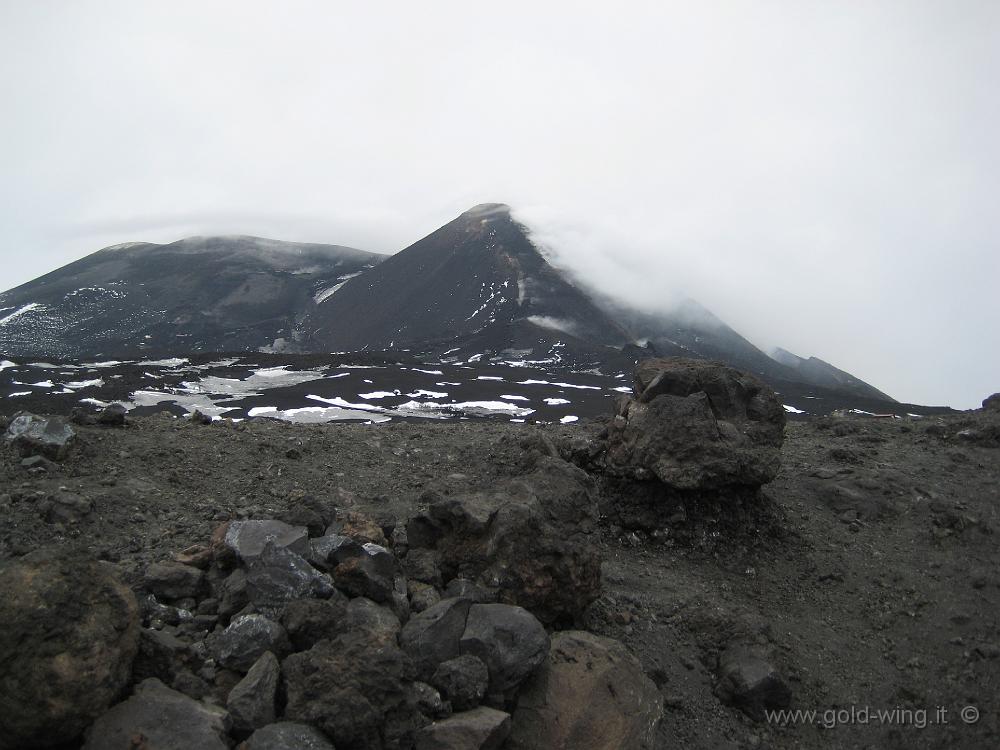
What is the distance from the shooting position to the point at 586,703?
4336 mm

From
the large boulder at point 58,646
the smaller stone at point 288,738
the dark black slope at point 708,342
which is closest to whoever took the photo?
the large boulder at point 58,646

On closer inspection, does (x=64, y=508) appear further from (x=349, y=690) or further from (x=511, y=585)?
(x=511, y=585)

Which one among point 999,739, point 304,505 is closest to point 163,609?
point 304,505

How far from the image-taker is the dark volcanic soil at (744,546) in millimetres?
5297

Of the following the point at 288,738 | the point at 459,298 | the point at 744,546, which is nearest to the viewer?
the point at 288,738

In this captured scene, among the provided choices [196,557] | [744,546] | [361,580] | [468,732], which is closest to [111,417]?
[196,557]

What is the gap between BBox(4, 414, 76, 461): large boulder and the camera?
23.2 feet

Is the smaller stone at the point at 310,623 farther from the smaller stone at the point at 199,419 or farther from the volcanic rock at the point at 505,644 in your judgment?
the smaller stone at the point at 199,419

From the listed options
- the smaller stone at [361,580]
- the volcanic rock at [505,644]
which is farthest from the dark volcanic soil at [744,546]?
Result: the smaller stone at [361,580]

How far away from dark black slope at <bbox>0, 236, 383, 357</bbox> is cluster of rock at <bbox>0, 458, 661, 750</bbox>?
8619 centimetres

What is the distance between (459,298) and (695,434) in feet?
258

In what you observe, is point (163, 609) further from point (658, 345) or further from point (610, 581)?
point (658, 345)

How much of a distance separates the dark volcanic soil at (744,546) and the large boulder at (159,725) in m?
1.85

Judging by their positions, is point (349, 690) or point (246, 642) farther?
point (246, 642)
